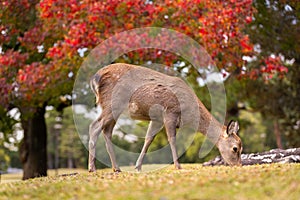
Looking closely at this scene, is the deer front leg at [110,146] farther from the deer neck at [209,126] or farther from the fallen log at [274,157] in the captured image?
the fallen log at [274,157]

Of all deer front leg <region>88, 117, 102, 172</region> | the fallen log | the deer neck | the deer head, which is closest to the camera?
deer front leg <region>88, 117, 102, 172</region>

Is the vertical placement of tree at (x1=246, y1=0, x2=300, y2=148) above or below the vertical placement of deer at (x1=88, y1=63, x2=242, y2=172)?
above

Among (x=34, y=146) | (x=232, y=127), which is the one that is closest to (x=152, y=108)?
(x=232, y=127)

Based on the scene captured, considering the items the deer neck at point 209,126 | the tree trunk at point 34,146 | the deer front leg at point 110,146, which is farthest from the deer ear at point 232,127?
the tree trunk at point 34,146

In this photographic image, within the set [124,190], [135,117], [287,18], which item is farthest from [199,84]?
[124,190]

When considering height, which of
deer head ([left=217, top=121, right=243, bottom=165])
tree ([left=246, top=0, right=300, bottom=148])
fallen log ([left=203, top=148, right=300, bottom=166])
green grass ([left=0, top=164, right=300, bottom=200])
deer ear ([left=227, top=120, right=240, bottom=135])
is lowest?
green grass ([left=0, top=164, right=300, bottom=200])

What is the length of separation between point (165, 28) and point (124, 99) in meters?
5.85

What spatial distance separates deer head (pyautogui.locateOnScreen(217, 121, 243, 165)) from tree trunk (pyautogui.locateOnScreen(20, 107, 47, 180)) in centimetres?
1183

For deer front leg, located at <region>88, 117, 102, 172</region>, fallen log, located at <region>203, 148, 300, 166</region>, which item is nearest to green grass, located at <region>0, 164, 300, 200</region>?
deer front leg, located at <region>88, 117, 102, 172</region>

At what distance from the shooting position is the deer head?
11484 millimetres

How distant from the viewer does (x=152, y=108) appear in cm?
1144

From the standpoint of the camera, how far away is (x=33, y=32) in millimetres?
19141

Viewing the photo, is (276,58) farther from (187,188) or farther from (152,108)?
(187,188)

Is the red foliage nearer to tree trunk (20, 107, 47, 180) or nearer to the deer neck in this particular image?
tree trunk (20, 107, 47, 180)
